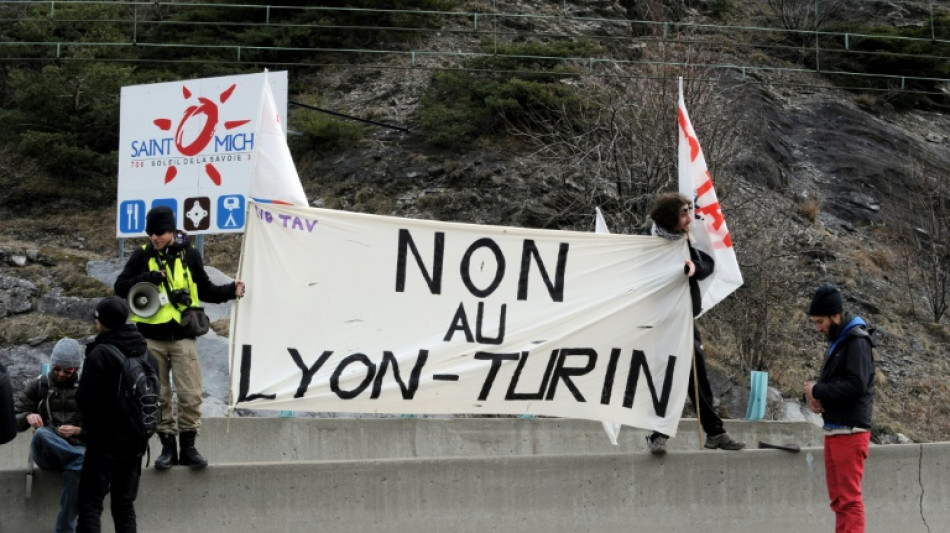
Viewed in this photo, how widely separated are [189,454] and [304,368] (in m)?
1.02

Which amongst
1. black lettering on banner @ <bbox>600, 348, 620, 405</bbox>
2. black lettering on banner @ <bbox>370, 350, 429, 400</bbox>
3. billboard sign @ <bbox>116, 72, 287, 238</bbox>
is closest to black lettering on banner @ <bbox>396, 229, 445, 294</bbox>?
black lettering on banner @ <bbox>370, 350, 429, 400</bbox>

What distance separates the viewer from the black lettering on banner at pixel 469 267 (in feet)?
28.8

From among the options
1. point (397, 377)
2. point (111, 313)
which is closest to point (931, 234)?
point (397, 377)

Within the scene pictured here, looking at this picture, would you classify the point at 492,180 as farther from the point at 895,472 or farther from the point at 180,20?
the point at 895,472

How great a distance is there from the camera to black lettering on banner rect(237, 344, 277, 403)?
844cm

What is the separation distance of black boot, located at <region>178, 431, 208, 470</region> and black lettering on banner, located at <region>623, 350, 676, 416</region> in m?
3.19

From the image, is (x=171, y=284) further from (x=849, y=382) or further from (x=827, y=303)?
(x=849, y=382)

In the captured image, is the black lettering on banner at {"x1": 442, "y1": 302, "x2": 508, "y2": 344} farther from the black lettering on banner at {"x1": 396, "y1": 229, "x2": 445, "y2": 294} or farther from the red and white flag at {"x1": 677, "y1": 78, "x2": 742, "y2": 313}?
the red and white flag at {"x1": 677, "y1": 78, "x2": 742, "y2": 313}

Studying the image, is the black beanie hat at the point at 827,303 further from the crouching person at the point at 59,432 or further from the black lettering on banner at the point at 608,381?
the crouching person at the point at 59,432

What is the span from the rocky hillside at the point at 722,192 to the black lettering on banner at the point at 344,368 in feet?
30.1

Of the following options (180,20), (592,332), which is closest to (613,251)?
(592,332)

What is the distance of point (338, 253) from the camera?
8.65m

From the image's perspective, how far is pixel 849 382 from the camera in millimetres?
7793

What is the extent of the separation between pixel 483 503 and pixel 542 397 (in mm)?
910
